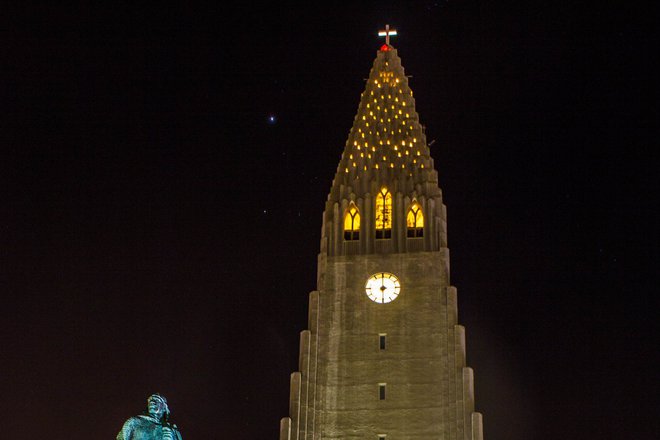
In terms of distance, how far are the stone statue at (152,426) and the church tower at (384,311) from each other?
44119 mm

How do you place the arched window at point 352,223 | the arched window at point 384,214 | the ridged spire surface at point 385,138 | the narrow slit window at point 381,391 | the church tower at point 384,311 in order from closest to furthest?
the church tower at point 384,311 → the narrow slit window at point 381,391 → the arched window at point 384,214 → the arched window at point 352,223 → the ridged spire surface at point 385,138

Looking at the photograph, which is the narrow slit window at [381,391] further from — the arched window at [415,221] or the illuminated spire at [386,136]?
the illuminated spire at [386,136]

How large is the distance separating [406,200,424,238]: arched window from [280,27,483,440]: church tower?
0.06 m

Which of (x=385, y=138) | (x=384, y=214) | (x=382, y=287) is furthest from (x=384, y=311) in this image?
(x=385, y=138)

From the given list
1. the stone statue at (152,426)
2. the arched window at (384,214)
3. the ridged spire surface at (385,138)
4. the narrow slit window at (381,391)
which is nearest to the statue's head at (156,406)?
the stone statue at (152,426)

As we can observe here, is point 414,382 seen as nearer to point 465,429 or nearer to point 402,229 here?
point 465,429

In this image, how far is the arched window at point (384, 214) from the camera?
262ft

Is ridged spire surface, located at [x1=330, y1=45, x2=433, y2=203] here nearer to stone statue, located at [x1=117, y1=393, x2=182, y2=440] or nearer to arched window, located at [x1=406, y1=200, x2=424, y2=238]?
arched window, located at [x1=406, y1=200, x2=424, y2=238]

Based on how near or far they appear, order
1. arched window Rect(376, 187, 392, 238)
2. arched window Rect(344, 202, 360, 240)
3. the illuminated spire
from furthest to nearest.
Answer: the illuminated spire < arched window Rect(344, 202, 360, 240) < arched window Rect(376, 187, 392, 238)

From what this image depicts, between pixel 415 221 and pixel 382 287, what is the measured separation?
5244 millimetres

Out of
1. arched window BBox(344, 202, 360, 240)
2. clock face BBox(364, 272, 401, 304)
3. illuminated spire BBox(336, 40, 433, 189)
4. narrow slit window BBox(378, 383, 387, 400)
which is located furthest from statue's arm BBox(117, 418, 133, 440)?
illuminated spire BBox(336, 40, 433, 189)

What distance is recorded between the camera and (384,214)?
8062 centimetres

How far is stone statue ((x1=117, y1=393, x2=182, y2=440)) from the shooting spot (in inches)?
1134

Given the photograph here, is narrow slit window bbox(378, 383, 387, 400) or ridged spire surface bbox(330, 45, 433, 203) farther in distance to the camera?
ridged spire surface bbox(330, 45, 433, 203)
